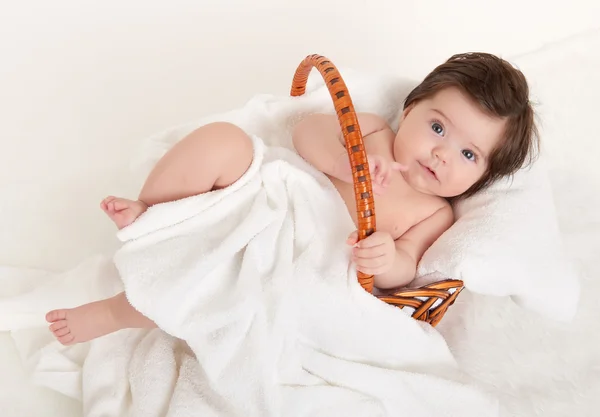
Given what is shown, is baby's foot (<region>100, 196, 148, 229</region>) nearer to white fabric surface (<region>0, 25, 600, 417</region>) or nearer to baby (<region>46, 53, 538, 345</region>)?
baby (<region>46, 53, 538, 345</region>)

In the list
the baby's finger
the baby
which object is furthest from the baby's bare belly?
the baby's finger

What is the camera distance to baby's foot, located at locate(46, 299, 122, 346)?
3.72 ft

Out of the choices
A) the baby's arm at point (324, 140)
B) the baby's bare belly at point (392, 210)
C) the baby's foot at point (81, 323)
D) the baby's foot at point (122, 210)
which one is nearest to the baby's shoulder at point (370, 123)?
the baby's arm at point (324, 140)

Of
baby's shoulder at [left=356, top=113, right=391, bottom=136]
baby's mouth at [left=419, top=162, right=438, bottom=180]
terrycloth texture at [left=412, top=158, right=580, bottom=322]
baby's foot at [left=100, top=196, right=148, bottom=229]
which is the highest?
baby's foot at [left=100, top=196, right=148, bottom=229]

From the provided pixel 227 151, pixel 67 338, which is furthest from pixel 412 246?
pixel 67 338

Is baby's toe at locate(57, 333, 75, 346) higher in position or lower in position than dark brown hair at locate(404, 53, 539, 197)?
lower

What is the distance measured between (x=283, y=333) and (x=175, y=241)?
0.24 metres

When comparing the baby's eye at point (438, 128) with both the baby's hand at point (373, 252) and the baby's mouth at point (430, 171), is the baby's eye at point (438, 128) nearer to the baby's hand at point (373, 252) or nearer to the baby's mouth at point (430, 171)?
the baby's mouth at point (430, 171)

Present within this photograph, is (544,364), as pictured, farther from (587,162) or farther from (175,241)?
(175,241)

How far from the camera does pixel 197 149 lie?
1.16 metres

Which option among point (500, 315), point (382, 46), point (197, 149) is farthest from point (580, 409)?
point (382, 46)

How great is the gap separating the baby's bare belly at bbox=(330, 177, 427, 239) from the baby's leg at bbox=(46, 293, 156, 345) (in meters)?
0.44

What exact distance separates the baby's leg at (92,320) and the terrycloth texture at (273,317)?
6cm

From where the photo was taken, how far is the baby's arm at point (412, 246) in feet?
3.92
